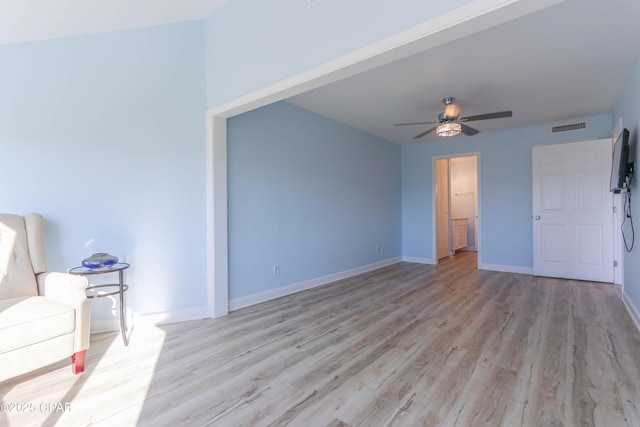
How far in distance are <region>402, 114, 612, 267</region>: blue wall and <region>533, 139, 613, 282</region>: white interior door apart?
0.26 metres

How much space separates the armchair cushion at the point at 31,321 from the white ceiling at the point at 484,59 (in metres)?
2.11

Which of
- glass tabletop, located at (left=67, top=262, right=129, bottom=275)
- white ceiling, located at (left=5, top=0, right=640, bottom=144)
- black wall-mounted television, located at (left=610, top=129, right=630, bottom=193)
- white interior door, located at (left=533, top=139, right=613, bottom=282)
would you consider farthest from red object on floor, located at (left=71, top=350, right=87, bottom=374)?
white interior door, located at (left=533, top=139, right=613, bottom=282)

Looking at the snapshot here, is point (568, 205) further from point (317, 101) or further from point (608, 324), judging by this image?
point (317, 101)

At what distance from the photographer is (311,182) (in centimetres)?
427

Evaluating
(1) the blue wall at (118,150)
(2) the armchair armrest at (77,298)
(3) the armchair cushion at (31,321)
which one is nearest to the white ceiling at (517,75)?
(1) the blue wall at (118,150)

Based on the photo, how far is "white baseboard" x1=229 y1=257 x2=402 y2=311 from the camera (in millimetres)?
3346

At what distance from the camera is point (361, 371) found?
1994mm

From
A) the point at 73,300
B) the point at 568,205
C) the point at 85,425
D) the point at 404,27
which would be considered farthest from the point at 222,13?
the point at 568,205

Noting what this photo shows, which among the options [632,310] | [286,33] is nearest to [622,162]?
[632,310]

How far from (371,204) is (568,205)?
301 centimetres

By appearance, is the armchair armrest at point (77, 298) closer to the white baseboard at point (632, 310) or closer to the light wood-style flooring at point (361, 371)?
the light wood-style flooring at point (361, 371)

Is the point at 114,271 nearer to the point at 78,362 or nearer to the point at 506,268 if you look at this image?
the point at 78,362

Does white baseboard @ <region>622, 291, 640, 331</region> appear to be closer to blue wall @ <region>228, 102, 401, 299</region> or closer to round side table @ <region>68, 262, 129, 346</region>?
blue wall @ <region>228, 102, 401, 299</region>

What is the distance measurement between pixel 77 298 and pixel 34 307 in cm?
22
